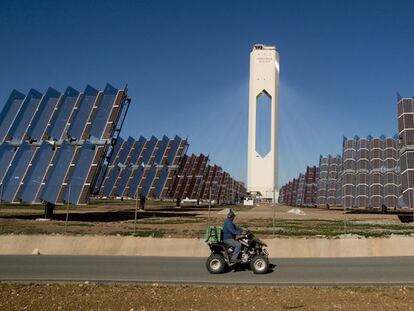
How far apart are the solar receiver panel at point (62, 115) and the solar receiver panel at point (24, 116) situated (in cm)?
229

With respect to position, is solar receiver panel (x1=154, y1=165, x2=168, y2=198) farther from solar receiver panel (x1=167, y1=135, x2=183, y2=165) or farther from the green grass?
the green grass

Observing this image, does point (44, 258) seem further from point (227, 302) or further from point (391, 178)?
point (391, 178)

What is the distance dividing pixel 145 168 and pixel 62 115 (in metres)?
22.6

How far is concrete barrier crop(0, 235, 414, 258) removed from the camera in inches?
682

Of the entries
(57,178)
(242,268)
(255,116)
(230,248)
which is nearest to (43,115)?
(57,178)

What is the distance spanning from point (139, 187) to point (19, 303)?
44.6m

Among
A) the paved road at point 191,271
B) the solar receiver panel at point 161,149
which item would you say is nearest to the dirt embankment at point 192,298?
the paved road at point 191,271

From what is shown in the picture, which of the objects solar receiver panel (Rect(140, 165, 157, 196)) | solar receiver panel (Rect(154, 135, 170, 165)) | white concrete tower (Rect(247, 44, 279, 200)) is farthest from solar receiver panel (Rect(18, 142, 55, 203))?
white concrete tower (Rect(247, 44, 279, 200))

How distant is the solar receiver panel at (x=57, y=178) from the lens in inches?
1157

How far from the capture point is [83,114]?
3300cm

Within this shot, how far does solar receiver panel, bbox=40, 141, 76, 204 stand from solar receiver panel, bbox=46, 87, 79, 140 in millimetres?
2255

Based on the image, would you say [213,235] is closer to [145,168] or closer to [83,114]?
[83,114]

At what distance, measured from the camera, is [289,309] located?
7977mm

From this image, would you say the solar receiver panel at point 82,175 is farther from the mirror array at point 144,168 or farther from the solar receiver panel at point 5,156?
the mirror array at point 144,168
